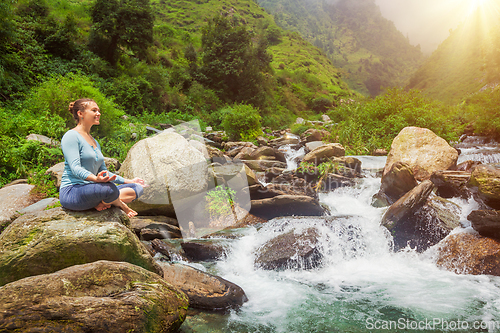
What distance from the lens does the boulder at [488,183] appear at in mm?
5204

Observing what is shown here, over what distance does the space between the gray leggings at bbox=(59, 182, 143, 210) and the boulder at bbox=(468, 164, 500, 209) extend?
7049 millimetres

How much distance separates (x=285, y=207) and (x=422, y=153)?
5.85 meters

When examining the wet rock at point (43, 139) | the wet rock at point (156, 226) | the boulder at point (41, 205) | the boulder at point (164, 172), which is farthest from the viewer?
the wet rock at point (43, 139)

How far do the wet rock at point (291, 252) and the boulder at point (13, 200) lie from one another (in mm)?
5318

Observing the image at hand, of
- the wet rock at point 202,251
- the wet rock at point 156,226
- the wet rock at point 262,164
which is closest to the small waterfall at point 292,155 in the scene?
the wet rock at point 262,164

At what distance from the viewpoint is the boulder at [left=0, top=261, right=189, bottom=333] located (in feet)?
7.46

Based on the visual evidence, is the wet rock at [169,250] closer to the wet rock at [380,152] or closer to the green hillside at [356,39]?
the wet rock at [380,152]

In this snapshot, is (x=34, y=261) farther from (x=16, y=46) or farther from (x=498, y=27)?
(x=498, y=27)

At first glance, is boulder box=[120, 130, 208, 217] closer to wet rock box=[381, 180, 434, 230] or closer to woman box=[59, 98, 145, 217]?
woman box=[59, 98, 145, 217]

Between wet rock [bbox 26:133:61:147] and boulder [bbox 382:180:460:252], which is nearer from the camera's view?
boulder [bbox 382:180:460:252]

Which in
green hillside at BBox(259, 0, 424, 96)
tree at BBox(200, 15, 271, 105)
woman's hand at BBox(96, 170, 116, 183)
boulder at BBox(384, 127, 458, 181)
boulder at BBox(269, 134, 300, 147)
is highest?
green hillside at BBox(259, 0, 424, 96)

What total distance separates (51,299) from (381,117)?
17.3m

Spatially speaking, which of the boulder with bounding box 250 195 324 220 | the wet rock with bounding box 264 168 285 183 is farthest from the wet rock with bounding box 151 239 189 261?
the wet rock with bounding box 264 168 285 183

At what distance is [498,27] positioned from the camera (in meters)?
23.6
